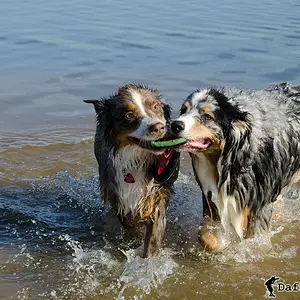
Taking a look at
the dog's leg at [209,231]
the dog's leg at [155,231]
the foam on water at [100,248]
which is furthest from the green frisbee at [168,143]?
the foam on water at [100,248]

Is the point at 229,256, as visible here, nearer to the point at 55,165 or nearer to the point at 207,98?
the point at 207,98

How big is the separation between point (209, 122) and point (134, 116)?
0.82 m

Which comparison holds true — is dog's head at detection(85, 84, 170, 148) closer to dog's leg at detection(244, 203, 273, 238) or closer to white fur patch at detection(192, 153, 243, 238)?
white fur patch at detection(192, 153, 243, 238)

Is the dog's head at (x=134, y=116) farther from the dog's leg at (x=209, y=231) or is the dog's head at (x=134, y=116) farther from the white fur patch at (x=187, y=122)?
the dog's leg at (x=209, y=231)

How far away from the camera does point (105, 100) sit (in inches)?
240

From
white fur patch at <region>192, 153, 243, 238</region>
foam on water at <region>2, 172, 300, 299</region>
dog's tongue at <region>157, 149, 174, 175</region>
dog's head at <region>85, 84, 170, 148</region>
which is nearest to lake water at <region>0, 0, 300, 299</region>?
foam on water at <region>2, 172, 300, 299</region>

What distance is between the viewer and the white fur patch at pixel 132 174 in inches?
232

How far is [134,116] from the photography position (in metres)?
5.71

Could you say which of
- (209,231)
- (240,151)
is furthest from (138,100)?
(209,231)

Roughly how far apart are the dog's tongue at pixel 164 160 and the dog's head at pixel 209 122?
52cm

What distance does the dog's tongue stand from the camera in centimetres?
576

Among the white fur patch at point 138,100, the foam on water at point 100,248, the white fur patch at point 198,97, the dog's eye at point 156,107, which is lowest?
the foam on water at point 100,248

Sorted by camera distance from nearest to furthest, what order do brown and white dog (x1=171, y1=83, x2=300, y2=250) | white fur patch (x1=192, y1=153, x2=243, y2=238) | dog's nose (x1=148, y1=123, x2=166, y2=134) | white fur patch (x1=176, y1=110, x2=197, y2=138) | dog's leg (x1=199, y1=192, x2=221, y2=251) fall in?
white fur patch (x1=176, y1=110, x2=197, y2=138)
brown and white dog (x1=171, y1=83, x2=300, y2=250)
dog's nose (x1=148, y1=123, x2=166, y2=134)
white fur patch (x1=192, y1=153, x2=243, y2=238)
dog's leg (x1=199, y1=192, x2=221, y2=251)

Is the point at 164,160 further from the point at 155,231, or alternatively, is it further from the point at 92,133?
the point at 92,133
